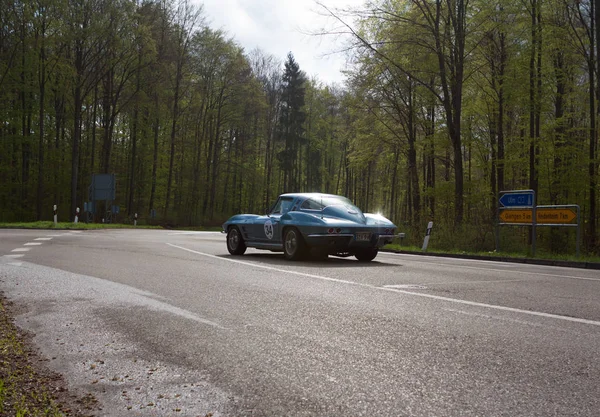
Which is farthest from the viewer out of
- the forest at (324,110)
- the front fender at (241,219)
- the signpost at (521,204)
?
the forest at (324,110)

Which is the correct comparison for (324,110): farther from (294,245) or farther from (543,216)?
(294,245)

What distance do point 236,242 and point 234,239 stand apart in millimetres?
102

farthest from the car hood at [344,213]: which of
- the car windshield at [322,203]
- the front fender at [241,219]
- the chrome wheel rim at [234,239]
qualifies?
the chrome wheel rim at [234,239]

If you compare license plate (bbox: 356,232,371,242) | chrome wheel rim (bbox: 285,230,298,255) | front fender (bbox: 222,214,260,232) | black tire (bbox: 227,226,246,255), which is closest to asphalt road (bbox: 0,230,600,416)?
license plate (bbox: 356,232,371,242)

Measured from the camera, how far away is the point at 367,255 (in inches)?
464

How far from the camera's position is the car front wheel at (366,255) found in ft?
38.4

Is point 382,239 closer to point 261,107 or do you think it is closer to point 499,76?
point 499,76

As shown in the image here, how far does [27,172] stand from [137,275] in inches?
1438

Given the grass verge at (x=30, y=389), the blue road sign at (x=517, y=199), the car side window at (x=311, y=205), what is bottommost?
the grass verge at (x=30, y=389)

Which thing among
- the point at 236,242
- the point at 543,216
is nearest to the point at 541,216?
the point at 543,216

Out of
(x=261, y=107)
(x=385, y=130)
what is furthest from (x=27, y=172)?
(x=385, y=130)

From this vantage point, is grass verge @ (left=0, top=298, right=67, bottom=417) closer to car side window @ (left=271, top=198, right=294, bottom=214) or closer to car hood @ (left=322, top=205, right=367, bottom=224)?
car hood @ (left=322, top=205, right=367, bottom=224)

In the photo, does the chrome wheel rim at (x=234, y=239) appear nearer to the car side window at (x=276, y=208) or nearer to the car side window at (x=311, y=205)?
the car side window at (x=276, y=208)

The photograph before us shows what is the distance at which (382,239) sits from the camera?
36.6ft
